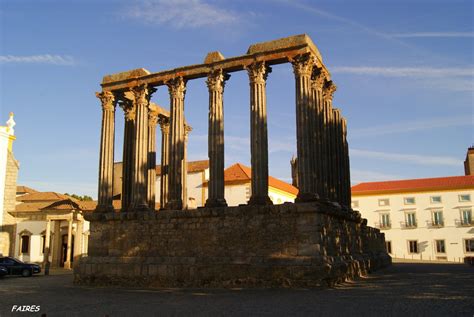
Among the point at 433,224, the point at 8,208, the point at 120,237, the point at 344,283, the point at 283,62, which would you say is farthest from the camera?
the point at 433,224

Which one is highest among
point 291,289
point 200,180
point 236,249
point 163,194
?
point 200,180

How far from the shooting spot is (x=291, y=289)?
1580cm

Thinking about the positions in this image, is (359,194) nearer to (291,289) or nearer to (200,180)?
(200,180)

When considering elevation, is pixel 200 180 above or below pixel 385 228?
above

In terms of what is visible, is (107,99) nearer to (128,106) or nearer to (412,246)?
(128,106)

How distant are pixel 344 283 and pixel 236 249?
433cm

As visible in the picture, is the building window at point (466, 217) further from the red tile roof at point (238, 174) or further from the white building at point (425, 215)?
the red tile roof at point (238, 174)

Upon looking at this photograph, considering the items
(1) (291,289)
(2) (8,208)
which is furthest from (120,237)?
(2) (8,208)

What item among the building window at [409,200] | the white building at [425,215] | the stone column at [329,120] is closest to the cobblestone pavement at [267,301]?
the stone column at [329,120]

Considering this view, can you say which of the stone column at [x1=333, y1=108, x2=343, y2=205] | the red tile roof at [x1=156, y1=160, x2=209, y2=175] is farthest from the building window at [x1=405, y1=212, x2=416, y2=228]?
the stone column at [x1=333, y1=108, x2=343, y2=205]

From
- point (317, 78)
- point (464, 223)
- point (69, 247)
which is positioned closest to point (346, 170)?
point (317, 78)

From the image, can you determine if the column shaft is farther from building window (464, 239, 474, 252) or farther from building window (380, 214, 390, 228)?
building window (464, 239, 474, 252)

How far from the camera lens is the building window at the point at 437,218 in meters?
51.8

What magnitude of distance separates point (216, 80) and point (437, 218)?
4122cm
